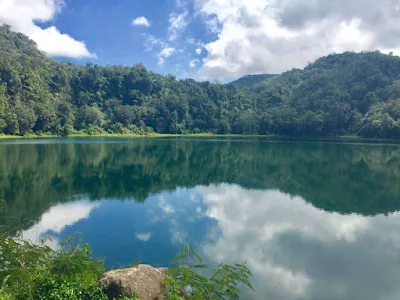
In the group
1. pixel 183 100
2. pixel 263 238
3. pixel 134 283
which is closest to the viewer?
pixel 134 283

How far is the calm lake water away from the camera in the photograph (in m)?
12.6

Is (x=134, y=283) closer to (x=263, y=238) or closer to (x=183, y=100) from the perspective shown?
(x=263, y=238)

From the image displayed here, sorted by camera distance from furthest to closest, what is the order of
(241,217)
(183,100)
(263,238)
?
(183,100)
(241,217)
(263,238)

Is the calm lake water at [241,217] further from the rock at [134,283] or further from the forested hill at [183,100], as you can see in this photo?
the forested hill at [183,100]

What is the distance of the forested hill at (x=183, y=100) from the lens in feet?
339

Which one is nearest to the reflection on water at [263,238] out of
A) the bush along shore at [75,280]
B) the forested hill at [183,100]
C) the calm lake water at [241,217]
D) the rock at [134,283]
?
the calm lake water at [241,217]

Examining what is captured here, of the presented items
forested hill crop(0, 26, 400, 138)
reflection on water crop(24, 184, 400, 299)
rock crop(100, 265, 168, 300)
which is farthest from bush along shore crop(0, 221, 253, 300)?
forested hill crop(0, 26, 400, 138)

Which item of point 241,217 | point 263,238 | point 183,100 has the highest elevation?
point 183,100

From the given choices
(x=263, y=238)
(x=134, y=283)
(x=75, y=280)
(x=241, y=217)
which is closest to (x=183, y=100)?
(x=241, y=217)

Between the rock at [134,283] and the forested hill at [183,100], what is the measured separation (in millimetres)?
91116

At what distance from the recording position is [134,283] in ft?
24.7

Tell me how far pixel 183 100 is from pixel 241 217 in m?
136

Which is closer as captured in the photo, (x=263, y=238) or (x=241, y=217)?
(x=263, y=238)

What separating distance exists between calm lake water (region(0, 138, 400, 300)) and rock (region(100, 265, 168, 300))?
3.94 metres
